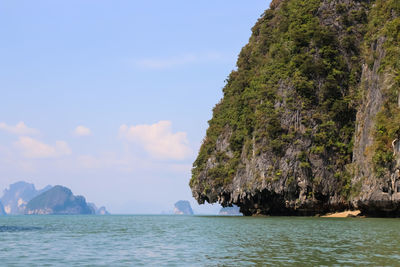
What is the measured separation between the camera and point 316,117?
6169 centimetres

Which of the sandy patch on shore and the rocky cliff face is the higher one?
the rocky cliff face

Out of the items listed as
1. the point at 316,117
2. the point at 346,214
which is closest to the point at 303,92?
the point at 316,117

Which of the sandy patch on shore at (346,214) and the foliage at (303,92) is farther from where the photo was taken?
the foliage at (303,92)

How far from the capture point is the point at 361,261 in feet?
52.6

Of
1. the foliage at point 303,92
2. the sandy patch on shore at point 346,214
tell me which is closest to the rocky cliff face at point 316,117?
the foliage at point 303,92

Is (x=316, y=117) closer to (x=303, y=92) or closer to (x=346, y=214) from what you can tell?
(x=303, y=92)

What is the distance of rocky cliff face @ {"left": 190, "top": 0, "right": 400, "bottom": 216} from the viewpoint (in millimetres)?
50969

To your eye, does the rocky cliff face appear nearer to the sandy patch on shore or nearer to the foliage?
the foliage

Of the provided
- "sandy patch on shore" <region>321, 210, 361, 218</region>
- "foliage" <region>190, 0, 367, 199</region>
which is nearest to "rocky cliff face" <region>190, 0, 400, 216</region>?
"foliage" <region>190, 0, 367, 199</region>

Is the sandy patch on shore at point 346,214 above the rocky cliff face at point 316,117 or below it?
below

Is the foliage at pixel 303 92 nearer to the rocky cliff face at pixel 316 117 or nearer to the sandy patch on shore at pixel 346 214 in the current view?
the rocky cliff face at pixel 316 117

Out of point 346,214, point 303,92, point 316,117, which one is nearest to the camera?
point 346,214

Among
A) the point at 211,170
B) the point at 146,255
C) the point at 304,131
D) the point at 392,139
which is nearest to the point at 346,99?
the point at 304,131

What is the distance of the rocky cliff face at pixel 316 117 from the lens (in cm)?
5097
